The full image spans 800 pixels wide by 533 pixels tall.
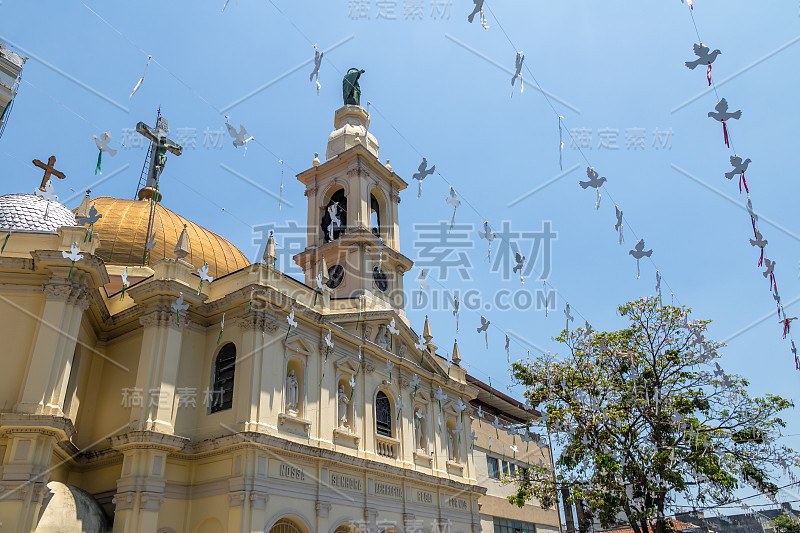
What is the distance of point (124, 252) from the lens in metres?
24.3

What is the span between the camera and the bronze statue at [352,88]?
31.9m

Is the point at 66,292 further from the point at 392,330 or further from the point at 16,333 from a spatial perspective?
the point at 392,330

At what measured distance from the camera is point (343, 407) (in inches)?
822

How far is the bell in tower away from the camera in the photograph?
26.1 meters

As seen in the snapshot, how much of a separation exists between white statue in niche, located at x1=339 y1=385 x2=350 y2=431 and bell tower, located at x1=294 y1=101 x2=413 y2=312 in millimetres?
4241

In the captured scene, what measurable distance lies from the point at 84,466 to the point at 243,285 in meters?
7.27

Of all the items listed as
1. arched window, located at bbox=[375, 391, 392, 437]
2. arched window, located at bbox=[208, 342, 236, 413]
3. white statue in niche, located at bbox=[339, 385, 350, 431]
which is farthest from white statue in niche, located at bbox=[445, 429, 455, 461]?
arched window, located at bbox=[208, 342, 236, 413]

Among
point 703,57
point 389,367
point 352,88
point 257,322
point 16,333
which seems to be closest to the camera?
point 703,57

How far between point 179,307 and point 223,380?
2.79 meters

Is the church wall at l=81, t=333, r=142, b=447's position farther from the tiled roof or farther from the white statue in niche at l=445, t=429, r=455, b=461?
the white statue in niche at l=445, t=429, r=455, b=461

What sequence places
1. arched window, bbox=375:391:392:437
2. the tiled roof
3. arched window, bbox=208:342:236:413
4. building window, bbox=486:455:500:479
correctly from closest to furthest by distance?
arched window, bbox=208:342:236:413 < the tiled roof < arched window, bbox=375:391:392:437 < building window, bbox=486:455:500:479

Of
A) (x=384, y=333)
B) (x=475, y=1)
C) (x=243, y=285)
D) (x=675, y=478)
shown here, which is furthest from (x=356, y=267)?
(x=475, y=1)

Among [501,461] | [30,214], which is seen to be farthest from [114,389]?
[501,461]

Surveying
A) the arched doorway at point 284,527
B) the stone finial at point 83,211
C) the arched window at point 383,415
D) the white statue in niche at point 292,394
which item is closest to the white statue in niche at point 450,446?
the arched window at point 383,415
